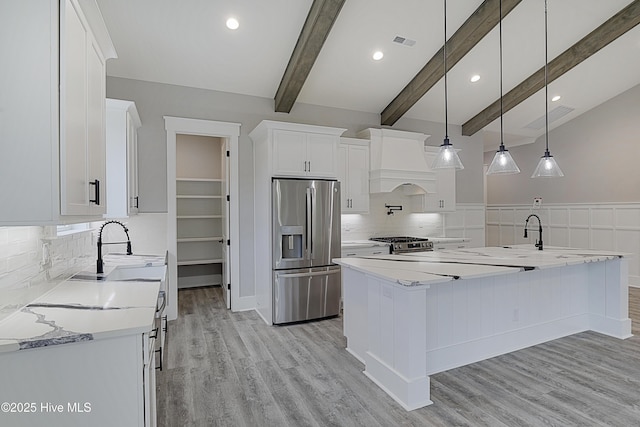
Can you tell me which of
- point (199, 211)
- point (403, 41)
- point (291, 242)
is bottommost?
point (291, 242)

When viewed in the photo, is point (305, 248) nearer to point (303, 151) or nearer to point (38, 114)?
point (303, 151)

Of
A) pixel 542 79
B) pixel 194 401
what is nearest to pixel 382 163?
pixel 542 79

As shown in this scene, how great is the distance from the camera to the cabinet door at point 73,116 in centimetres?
143

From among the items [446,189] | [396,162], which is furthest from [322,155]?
[446,189]

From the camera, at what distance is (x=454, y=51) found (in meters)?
4.36

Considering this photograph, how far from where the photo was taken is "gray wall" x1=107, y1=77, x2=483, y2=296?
4230 mm

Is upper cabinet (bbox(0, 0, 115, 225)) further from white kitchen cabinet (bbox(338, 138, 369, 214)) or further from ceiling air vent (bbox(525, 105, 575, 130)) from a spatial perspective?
ceiling air vent (bbox(525, 105, 575, 130))

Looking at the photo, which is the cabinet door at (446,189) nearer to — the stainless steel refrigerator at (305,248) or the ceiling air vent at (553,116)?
the ceiling air vent at (553,116)

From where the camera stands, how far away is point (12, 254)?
5.40ft

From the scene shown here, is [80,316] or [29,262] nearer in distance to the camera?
[80,316]

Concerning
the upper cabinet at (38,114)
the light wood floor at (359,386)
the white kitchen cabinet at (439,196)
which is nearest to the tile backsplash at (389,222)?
the white kitchen cabinet at (439,196)

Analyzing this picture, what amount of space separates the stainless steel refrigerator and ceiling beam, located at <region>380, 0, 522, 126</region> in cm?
186

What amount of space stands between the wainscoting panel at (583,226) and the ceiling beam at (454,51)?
4241 mm

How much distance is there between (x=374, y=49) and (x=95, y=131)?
347 cm
